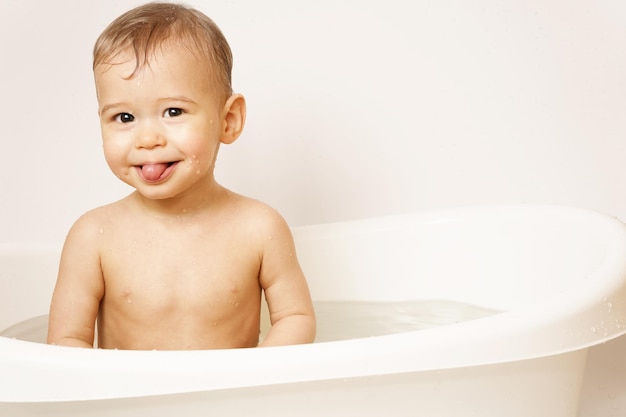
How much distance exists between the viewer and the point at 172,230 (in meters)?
1.47

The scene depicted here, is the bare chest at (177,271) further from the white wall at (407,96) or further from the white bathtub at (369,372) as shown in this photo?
the white wall at (407,96)

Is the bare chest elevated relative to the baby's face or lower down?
lower down

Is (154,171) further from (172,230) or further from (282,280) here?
(282,280)

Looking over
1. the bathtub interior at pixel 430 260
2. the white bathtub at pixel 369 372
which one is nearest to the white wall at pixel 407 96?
the bathtub interior at pixel 430 260

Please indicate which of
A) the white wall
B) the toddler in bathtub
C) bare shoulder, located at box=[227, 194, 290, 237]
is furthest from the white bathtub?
the white wall

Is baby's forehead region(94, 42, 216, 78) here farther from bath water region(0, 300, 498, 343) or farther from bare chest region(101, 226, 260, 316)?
bath water region(0, 300, 498, 343)

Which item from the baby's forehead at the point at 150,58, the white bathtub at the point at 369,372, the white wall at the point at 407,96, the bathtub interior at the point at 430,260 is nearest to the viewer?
the white bathtub at the point at 369,372

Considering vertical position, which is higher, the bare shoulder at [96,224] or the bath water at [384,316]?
the bare shoulder at [96,224]

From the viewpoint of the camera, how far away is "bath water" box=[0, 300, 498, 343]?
1.75m

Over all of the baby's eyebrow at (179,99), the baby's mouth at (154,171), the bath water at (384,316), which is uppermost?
the baby's eyebrow at (179,99)

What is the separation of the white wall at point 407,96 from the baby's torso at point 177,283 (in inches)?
27.4

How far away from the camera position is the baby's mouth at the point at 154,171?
135cm

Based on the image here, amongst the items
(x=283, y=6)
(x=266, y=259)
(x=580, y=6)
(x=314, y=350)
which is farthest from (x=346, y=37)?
(x=314, y=350)

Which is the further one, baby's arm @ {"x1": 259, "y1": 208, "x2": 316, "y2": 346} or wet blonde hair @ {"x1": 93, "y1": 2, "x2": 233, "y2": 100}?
baby's arm @ {"x1": 259, "y1": 208, "x2": 316, "y2": 346}
